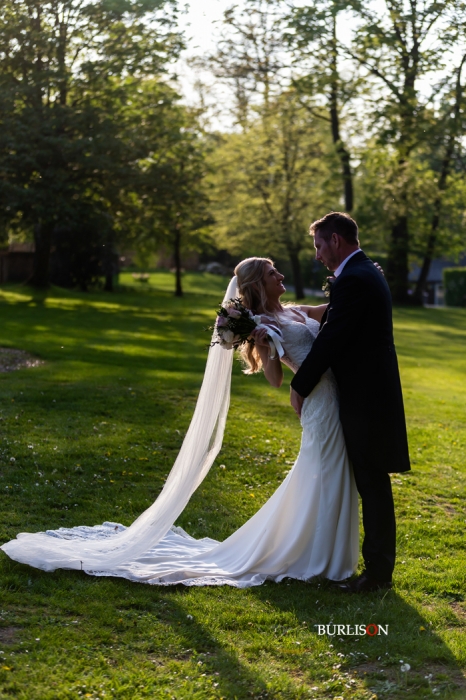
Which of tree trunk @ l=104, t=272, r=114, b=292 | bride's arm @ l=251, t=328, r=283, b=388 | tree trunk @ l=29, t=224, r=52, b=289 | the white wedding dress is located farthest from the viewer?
tree trunk @ l=104, t=272, r=114, b=292

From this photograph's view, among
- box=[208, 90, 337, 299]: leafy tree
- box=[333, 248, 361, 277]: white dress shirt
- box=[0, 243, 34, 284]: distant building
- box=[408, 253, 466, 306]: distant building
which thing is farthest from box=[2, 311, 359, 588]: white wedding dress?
box=[408, 253, 466, 306]: distant building

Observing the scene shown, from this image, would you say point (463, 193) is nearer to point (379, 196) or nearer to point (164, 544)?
point (379, 196)

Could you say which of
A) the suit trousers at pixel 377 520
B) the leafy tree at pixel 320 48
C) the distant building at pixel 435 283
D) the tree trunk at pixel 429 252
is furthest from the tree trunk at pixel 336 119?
the suit trousers at pixel 377 520

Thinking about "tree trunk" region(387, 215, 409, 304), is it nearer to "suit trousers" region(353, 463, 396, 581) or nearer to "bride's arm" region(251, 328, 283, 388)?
"bride's arm" region(251, 328, 283, 388)

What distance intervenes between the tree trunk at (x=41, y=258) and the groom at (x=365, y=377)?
29172 millimetres

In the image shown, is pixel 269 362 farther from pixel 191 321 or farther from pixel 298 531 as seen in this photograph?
pixel 191 321

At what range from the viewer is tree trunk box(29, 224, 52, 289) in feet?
112

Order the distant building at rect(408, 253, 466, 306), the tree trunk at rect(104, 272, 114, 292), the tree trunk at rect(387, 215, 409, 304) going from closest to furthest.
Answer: the tree trunk at rect(387, 215, 409, 304) → the tree trunk at rect(104, 272, 114, 292) → the distant building at rect(408, 253, 466, 306)

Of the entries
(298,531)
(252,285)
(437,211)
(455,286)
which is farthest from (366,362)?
(455,286)

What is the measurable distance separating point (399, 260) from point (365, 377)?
37.4 m

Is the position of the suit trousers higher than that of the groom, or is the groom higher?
the groom

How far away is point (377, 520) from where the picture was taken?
5965 mm

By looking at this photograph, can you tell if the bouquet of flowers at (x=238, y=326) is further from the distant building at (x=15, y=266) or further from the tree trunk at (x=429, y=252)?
the distant building at (x=15, y=266)

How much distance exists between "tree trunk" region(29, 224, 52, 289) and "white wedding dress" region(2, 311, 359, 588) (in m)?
28.8
